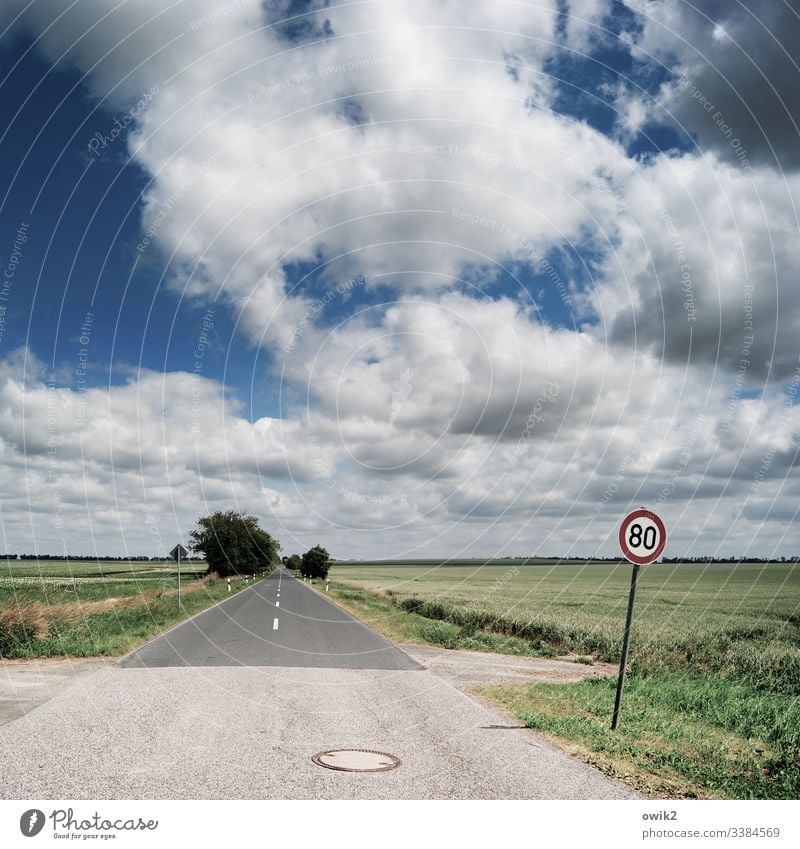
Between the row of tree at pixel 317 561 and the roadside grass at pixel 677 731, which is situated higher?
the roadside grass at pixel 677 731

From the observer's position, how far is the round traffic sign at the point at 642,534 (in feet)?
33.2

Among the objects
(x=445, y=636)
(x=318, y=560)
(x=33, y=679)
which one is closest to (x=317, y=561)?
(x=318, y=560)


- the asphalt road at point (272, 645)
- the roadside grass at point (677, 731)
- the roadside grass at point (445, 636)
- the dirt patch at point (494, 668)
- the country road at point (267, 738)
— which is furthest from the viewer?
the roadside grass at point (445, 636)

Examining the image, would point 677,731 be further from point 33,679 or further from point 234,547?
point 234,547

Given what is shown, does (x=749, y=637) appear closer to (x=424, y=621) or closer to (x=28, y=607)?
(x=424, y=621)

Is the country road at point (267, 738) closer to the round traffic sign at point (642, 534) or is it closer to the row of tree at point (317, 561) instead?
the round traffic sign at point (642, 534)

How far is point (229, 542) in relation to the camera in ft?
269

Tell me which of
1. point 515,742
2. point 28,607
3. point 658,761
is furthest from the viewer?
point 28,607

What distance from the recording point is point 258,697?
11.2m

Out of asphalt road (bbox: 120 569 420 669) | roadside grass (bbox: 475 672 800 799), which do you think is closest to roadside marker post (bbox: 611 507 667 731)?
roadside grass (bbox: 475 672 800 799)

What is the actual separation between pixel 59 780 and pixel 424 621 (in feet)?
74.3

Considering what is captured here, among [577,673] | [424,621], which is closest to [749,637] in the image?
[424,621]

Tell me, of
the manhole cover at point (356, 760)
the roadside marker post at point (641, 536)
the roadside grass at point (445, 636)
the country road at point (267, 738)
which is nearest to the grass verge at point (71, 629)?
the country road at point (267, 738)

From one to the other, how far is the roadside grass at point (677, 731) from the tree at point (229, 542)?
207 feet
